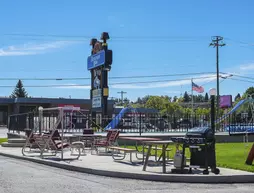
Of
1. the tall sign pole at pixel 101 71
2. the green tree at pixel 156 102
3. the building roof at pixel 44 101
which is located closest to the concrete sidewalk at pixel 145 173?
the tall sign pole at pixel 101 71

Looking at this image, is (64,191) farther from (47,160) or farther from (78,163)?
(47,160)

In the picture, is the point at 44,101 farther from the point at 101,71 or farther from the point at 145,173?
the point at 145,173

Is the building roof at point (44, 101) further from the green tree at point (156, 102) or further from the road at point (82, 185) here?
the road at point (82, 185)

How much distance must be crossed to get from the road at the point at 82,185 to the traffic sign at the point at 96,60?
831 inches

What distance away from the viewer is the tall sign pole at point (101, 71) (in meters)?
32.8

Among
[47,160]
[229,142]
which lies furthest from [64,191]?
[229,142]

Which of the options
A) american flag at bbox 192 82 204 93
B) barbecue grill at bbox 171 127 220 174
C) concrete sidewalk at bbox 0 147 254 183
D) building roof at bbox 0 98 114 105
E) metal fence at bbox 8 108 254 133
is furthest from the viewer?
building roof at bbox 0 98 114 105

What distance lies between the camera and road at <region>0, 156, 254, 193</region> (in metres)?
9.59

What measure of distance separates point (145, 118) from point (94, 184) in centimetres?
1864

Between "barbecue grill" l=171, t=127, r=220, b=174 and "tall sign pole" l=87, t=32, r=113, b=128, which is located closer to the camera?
"barbecue grill" l=171, t=127, r=220, b=174

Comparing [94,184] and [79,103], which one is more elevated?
[79,103]

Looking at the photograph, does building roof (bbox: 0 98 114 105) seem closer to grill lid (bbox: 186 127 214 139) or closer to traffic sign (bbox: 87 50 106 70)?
traffic sign (bbox: 87 50 106 70)

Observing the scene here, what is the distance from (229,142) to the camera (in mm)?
26078

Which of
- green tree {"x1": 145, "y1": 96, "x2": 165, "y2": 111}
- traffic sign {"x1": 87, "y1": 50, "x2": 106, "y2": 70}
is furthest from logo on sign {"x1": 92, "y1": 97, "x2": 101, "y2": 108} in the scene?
green tree {"x1": 145, "y1": 96, "x2": 165, "y2": 111}
